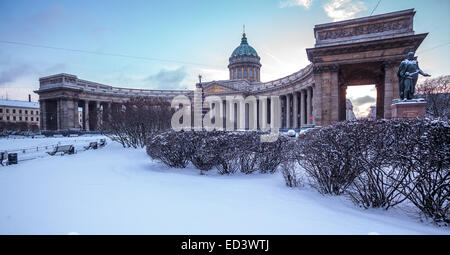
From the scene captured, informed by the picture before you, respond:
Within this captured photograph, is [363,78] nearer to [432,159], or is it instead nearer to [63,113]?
[432,159]

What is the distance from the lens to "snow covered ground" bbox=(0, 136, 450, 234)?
12.2 feet

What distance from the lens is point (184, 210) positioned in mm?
4477

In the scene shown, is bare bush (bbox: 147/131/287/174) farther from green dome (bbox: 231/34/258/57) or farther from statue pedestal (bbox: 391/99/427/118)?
green dome (bbox: 231/34/258/57)

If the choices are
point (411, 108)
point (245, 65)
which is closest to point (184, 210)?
point (411, 108)

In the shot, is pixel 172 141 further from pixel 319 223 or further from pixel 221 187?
pixel 319 223

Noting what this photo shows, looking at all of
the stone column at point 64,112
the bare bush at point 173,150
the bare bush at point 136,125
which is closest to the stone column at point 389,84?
the bare bush at point 173,150

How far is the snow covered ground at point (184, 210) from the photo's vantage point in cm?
371

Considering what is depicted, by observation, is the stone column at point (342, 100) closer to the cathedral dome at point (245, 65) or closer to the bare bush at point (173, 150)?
the bare bush at point (173, 150)

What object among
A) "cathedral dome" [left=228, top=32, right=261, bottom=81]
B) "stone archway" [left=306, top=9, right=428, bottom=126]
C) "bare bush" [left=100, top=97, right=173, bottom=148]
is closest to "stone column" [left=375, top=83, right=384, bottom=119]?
"stone archway" [left=306, top=9, right=428, bottom=126]

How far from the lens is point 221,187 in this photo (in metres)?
6.17

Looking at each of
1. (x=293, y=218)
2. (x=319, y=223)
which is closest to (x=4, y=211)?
(x=293, y=218)
